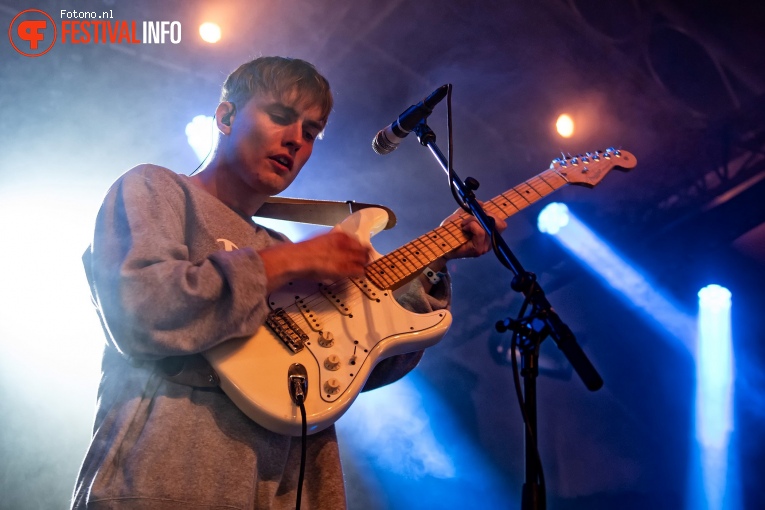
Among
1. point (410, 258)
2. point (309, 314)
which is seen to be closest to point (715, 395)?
point (410, 258)

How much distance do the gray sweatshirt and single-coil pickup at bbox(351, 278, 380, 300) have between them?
0.44m

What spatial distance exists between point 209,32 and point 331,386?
3564 mm

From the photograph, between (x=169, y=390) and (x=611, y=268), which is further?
(x=611, y=268)

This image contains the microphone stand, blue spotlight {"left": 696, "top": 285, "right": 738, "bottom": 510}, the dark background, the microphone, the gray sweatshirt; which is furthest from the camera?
blue spotlight {"left": 696, "top": 285, "right": 738, "bottom": 510}

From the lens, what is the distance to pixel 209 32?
4273mm

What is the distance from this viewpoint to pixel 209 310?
1.41 m

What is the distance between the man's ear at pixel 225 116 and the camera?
87.0 inches

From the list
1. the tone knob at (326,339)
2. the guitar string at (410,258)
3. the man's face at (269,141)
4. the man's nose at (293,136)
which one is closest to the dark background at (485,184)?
the guitar string at (410,258)

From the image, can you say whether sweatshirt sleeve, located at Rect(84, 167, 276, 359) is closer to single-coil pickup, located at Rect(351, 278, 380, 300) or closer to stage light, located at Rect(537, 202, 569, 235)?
single-coil pickup, located at Rect(351, 278, 380, 300)

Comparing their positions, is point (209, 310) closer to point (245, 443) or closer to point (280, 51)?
point (245, 443)

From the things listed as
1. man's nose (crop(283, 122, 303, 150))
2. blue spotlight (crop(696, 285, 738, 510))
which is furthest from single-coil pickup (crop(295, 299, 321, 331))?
blue spotlight (crop(696, 285, 738, 510))

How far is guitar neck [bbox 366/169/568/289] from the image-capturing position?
1.97 m

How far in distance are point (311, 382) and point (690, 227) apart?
4761 millimetres

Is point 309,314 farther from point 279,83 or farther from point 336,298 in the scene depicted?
point 279,83
